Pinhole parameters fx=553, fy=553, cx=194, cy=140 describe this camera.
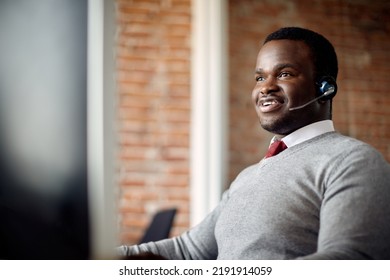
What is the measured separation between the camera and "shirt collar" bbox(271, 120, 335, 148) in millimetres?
1199

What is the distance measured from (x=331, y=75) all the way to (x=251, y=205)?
353 millimetres

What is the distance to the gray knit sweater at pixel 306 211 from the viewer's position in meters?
0.96

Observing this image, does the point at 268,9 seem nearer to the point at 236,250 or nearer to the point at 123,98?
the point at 236,250

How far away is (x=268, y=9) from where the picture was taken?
1587 millimetres

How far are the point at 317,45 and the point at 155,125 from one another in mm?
1408

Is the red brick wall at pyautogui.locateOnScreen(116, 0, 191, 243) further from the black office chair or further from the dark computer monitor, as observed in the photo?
the dark computer monitor

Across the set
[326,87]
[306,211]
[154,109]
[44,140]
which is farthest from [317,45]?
[154,109]

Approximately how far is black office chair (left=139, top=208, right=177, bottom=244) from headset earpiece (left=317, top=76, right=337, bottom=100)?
920 mm

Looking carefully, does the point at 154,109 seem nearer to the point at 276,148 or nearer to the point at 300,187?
the point at 276,148

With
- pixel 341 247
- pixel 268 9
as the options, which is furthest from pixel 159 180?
pixel 341 247

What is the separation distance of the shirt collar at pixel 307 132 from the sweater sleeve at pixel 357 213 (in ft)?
0.57

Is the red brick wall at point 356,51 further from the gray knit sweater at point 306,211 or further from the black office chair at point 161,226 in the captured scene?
the black office chair at point 161,226

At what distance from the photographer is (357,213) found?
0.96 meters

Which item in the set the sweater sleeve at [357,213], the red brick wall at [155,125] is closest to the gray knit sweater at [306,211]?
the sweater sleeve at [357,213]
